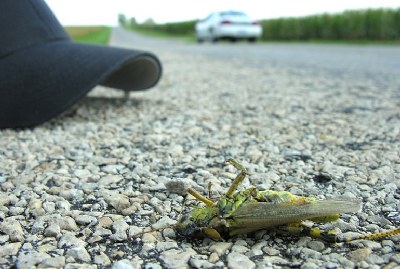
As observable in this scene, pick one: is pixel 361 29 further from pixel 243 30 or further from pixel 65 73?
pixel 65 73

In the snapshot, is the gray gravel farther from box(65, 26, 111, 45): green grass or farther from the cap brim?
box(65, 26, 111, 45): green grass

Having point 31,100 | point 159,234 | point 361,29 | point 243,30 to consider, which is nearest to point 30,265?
point 159,234

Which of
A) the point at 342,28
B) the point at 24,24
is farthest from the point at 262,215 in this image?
the point at 342,28

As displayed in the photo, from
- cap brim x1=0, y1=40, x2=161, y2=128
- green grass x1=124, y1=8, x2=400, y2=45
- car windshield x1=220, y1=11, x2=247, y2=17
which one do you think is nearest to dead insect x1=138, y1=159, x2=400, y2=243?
cap brim x1=0, y1=40, x2=161, y2=128

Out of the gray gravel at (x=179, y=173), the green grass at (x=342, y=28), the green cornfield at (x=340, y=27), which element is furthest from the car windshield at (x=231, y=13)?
the gray gravel at (x=179, y=173)

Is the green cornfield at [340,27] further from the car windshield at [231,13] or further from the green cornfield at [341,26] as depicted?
the car windshield at [231,13]

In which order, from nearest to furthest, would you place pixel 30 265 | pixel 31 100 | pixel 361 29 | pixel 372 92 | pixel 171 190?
pixel 30 265 < pixel 171 190 < pixel 31 100 < pixel 372 92 < pixel 361 29
